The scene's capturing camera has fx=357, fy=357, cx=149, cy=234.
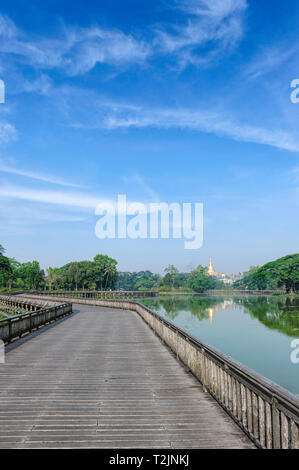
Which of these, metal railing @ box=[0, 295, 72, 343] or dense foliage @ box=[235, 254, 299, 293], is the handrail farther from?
dense foliage @ box=[235, 254, 299, 293]

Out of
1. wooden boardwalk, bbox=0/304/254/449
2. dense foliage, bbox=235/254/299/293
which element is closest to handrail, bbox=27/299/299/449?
wooden boardwalk, bbox=0/304/254/449

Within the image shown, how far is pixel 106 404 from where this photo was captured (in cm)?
625

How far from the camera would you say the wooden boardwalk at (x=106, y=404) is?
4.77m

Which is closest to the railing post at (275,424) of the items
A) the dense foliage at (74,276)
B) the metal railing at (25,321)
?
the metal railing at (25,321)

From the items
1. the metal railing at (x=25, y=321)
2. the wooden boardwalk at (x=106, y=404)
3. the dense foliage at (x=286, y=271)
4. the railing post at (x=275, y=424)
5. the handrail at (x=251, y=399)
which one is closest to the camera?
the handrail at (x=251, y=399)

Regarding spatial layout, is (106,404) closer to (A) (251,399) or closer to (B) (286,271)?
(A) (251,399)

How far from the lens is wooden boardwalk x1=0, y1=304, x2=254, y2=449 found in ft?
15.6

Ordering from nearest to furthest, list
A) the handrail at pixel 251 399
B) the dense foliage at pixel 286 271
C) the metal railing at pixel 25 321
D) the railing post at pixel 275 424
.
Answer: the handrail at pixel 251 399 → the railing post at pixel 275 424 → the metal railing at pixel 25 321 → the dense foliage at pixel 286 271

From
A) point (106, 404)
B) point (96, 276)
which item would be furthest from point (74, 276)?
point (106, 404)

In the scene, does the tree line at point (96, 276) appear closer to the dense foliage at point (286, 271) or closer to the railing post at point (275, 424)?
the dense foliage at point (286, 271)
